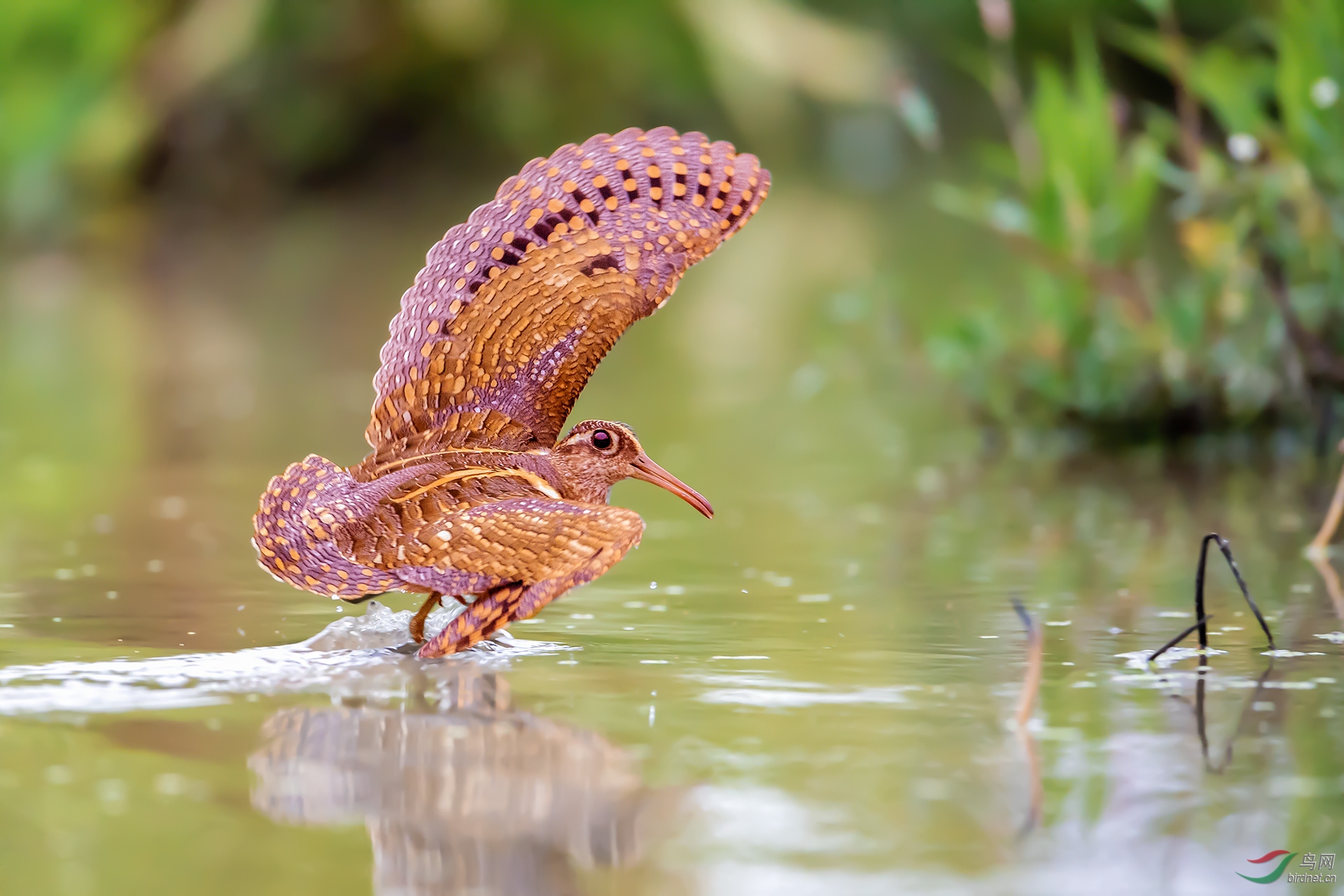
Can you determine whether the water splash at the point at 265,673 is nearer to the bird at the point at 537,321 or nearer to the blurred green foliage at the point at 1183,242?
the bird at the point at 537,321

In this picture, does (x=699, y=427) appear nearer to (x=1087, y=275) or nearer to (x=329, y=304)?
(x=1087, y=275)

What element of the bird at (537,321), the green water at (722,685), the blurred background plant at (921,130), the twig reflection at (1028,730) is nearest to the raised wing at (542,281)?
the bird at (537,321)

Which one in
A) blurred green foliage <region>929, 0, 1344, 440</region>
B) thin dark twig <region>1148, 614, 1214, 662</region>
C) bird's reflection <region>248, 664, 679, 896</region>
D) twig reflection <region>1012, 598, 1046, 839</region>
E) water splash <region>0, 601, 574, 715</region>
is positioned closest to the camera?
bird's reflection <region>248, 664, 679, 896</region>

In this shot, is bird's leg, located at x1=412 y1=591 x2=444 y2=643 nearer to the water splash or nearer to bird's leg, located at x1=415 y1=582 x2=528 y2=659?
the water splash

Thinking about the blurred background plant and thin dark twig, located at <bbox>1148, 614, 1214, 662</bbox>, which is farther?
the blurred background plant

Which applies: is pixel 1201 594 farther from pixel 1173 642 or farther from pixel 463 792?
pixel 463 792

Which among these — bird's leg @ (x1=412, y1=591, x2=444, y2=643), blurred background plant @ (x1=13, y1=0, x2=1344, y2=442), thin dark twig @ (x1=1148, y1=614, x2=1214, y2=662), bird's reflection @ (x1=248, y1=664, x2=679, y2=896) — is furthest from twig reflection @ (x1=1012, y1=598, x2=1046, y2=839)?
blurred background plant @ (x1=13, y1=0, x2=1344, y2=442)

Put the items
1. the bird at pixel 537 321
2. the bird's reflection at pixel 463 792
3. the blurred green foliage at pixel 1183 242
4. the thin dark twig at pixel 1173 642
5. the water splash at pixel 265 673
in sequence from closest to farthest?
the bird's reflection at pixel 463 792 → the water splash at pixel 265 673 → the thin dark twig at pixel 1173 642 → the bird at pixel 537 321 → the blurred green foliage at pixel 1183 242
